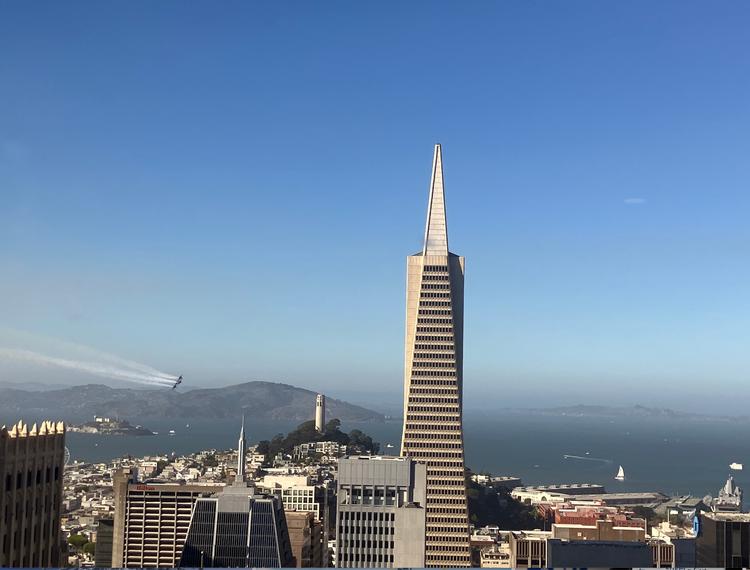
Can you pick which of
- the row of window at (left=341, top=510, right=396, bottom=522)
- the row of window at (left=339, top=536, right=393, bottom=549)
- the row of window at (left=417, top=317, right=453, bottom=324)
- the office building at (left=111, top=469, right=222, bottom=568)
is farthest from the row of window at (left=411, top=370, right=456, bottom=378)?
the row of window at (left=339, top=536, right=393, bottom=549)

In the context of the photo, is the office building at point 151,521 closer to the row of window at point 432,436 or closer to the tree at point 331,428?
the row of window at point 432,436

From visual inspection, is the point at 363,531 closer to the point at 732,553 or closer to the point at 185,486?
the point at 732,553

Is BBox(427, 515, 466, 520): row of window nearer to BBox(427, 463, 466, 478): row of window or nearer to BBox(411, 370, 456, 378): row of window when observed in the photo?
BBox(427, 463, 466, 478): row of window

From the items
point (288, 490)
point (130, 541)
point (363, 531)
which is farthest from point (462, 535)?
point (363, 531)

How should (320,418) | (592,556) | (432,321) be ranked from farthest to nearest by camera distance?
1. (320,418)
2. (432,321)
3. (592,556)

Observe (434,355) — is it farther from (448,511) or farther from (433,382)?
(448,511)

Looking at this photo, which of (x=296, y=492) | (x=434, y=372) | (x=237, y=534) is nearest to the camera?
(x=237, y=534)


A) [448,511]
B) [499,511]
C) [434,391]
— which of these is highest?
[434,391]

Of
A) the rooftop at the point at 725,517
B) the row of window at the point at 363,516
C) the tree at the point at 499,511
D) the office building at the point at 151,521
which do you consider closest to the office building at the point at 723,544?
the rooftop at the point at 725,517

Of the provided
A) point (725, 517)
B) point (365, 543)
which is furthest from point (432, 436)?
point (725, 517)
